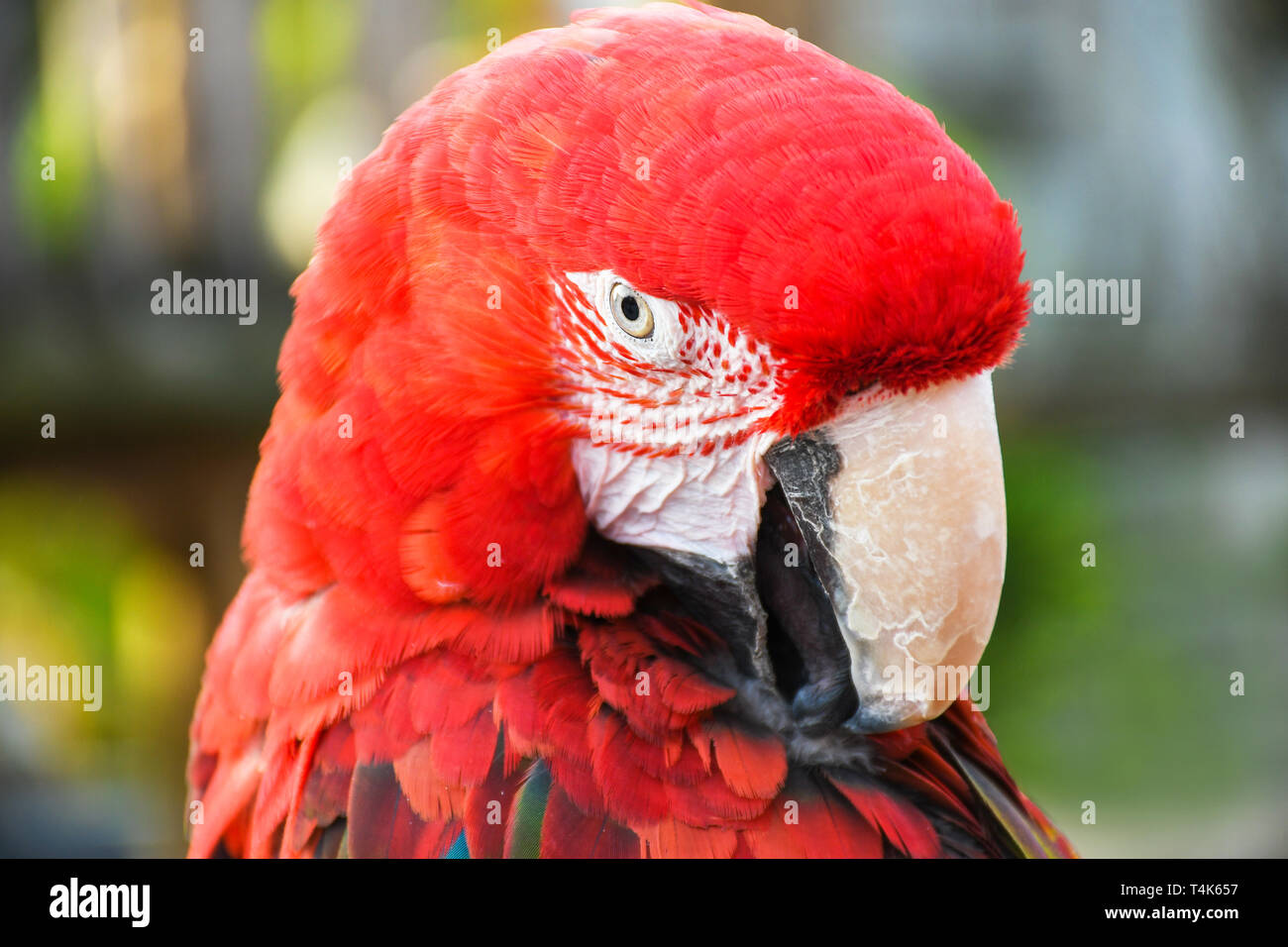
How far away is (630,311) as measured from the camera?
0.68 meters

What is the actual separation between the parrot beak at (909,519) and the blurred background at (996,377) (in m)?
1.71

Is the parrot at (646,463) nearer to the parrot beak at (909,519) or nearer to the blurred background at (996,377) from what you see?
the parrot beak at (909,519)

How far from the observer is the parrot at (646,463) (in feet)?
2.07

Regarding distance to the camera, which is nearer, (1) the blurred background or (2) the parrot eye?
(2) the parrot eye

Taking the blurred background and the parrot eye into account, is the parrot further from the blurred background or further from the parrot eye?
the blurred background

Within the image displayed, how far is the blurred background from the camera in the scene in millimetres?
2123

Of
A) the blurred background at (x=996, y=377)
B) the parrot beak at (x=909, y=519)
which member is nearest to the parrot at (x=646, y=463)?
the parrot beak at (x=909, y=519)

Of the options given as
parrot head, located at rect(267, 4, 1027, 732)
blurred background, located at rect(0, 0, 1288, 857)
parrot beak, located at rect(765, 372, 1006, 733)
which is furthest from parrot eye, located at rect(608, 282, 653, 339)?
blurred background, located at rect(0, 0, 1288, 857)

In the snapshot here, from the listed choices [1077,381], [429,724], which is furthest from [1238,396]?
[429,724]

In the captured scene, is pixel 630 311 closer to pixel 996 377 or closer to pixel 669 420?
pixel 669 420

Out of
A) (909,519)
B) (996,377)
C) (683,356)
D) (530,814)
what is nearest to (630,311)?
(683,356)

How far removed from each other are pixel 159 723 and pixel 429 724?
180 cm

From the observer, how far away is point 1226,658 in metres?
2.36
